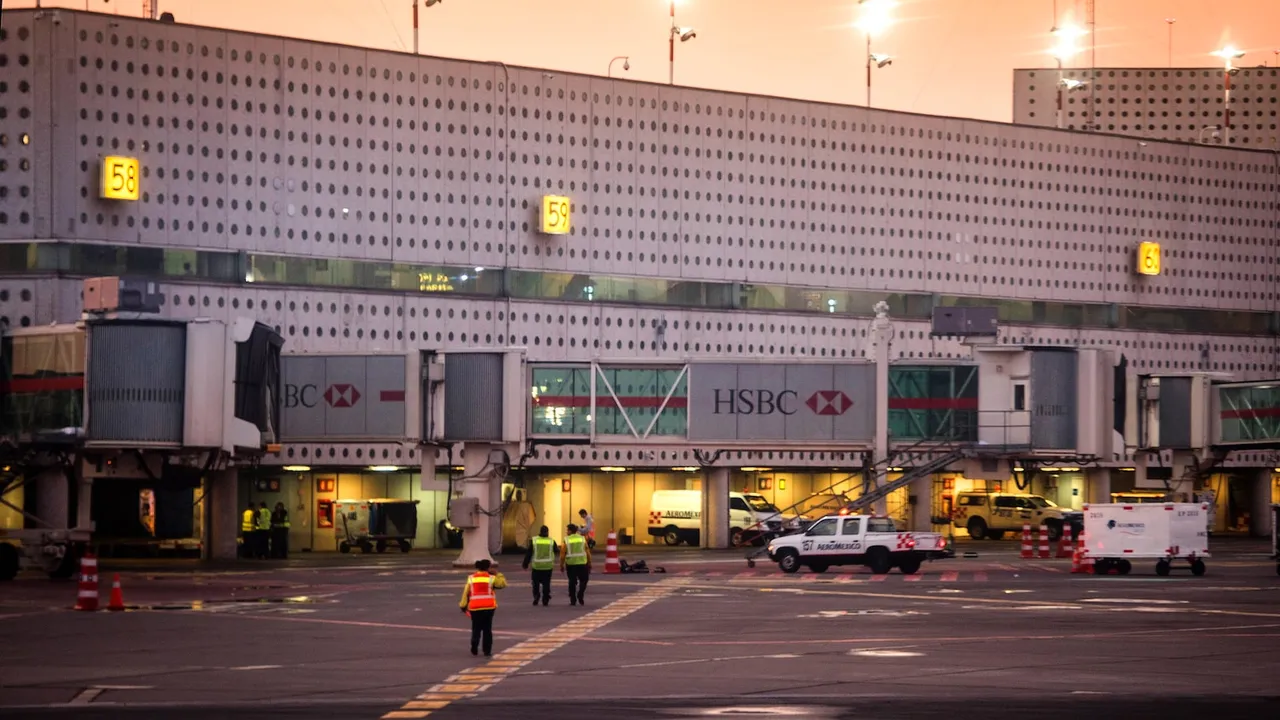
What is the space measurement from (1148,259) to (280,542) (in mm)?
39154

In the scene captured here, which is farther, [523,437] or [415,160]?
[415,160]

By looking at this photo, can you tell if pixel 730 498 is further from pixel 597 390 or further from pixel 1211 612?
pixel 1211 612

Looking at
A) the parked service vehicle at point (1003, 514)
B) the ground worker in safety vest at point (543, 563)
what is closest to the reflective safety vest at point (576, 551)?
the ground worker in safety vest at point (543, 563)

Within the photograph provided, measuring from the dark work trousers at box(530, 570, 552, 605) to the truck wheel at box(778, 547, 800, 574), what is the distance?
538 inches

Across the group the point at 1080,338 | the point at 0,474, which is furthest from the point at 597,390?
the point at 1080,338

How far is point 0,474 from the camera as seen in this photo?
4956 cm

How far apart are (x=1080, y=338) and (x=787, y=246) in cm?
1459

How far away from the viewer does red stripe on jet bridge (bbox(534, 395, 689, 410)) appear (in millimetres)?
54594

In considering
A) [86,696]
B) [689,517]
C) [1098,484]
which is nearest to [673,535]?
[689,517]

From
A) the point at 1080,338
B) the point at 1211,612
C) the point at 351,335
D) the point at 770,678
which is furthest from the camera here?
the point at 1080,338

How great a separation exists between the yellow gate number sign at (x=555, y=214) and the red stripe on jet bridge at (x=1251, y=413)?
23342 mm

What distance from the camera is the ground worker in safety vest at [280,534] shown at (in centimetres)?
5869

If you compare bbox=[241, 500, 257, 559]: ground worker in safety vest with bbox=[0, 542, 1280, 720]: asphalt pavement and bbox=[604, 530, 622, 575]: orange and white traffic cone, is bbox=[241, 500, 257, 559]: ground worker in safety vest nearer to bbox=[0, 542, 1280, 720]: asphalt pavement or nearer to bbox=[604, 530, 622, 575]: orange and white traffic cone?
bbox=[0, 542, 1280, 720]: asphalt pavement

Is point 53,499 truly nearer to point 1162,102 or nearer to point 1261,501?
point 1261,501
